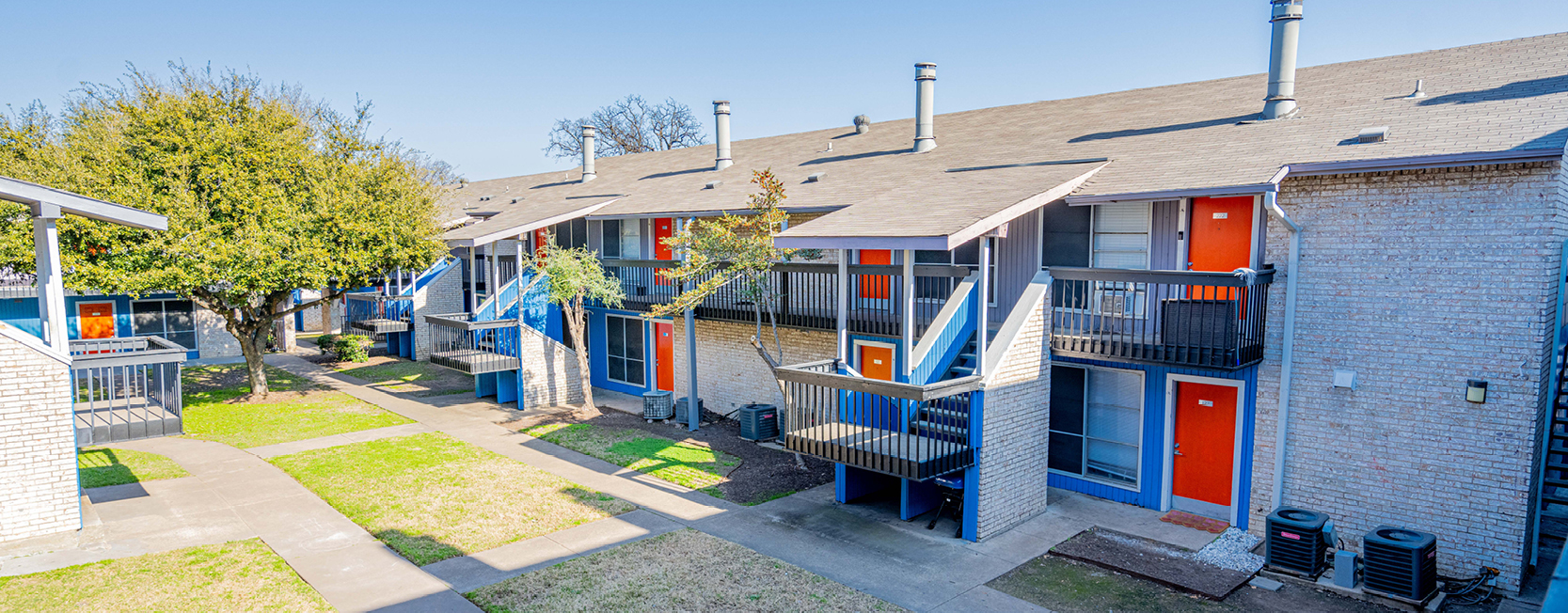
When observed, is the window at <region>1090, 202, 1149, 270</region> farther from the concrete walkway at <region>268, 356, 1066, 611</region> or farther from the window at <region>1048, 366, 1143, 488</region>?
the concrete walkway at <region>268, 356, 1066, 611</region>

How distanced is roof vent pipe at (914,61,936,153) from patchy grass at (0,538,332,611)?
45.5ft

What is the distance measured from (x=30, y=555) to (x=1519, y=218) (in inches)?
697

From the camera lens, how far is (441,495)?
40.6 ft

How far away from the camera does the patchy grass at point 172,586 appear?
8539 millimetres

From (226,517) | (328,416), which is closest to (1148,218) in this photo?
(226,517)

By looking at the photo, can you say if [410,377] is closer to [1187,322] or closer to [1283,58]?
[1187,322]

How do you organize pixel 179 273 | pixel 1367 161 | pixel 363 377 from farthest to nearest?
pixel 363 377, pixel 179 273, pixel 1367 161

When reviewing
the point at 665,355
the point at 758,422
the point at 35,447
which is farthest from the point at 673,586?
the point at 665,355

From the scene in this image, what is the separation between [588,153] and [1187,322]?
2151 centimetres

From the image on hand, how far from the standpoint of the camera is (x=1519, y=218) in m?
8.80

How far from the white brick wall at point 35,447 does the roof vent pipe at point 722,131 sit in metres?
15.2

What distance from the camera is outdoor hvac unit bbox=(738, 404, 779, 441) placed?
15.6m

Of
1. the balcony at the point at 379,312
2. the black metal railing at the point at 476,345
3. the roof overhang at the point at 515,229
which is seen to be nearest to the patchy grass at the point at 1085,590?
the black metal railing at the point at 476,345

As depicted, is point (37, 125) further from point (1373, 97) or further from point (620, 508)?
point (1373, 97)
